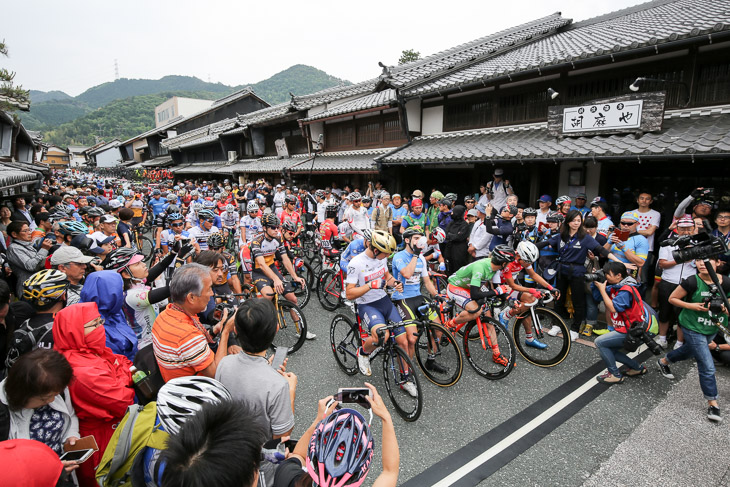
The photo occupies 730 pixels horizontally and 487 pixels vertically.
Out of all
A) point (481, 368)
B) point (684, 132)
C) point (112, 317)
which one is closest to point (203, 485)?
point (112, 317)

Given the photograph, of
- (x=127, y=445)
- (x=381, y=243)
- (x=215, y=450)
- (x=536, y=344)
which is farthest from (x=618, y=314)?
(x=127, y=445)

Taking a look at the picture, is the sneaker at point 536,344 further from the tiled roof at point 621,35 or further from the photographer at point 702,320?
the tiled roof at point 621,35

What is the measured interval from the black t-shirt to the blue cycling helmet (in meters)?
0.18

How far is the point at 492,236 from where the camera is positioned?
8047 mm

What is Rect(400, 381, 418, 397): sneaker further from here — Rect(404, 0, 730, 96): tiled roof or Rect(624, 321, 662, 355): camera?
Rect(404, 0, 730, 96): tiled roof

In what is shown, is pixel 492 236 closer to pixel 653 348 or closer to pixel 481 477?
pixel 653 348

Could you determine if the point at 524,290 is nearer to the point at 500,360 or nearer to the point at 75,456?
the point at 500,360

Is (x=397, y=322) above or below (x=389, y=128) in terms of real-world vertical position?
below

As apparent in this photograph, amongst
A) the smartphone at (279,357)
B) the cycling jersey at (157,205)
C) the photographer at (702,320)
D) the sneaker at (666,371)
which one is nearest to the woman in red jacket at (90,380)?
the smartphone at (279,357)

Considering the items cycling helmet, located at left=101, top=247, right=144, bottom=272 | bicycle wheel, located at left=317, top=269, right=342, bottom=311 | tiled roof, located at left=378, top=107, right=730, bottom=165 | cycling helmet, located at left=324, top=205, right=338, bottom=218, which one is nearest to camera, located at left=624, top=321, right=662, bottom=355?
tiled roof, located at left=378, top=107, right=730, bottom=165

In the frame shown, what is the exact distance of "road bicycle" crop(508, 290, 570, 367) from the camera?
550 centimetres

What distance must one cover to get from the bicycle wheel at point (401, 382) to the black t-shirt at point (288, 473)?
2644mm

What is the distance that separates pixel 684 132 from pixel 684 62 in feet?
6.03

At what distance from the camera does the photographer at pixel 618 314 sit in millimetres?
4738
